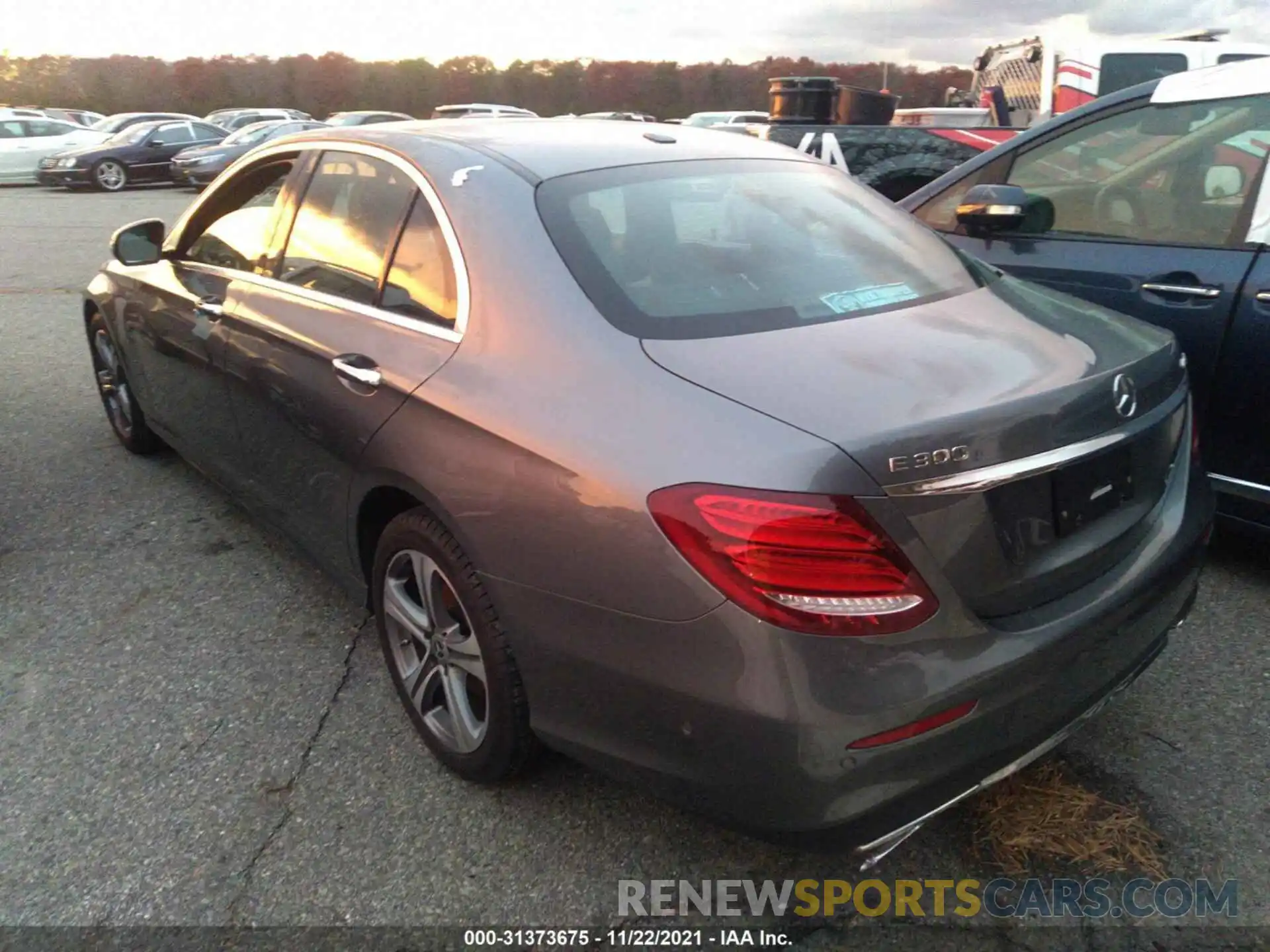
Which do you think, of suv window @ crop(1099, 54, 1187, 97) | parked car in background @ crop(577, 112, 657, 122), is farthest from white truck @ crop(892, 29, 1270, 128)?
parked car in background @ crop(577, 112, 657, 122)

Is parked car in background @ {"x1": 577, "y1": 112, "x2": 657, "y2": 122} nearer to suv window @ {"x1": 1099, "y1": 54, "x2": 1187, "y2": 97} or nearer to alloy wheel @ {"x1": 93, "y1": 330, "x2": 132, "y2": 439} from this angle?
alloy wheel @ {"x1": 93, "y1": 330, "x2": 132, "y2": 439}

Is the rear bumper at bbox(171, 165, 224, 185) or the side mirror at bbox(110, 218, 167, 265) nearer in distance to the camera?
the side mirror at bbox(110, 218, 167, 265)

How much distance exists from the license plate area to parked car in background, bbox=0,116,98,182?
995 inches

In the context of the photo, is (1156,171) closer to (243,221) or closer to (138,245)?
(243,221)

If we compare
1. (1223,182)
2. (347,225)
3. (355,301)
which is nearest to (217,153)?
(347,225)

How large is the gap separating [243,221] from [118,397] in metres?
1.79

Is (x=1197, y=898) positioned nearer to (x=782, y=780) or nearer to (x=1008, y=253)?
(x=782, y=780)

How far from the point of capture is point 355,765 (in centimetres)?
265

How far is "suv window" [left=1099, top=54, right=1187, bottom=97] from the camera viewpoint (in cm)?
1030

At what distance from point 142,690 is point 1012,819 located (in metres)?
2.43

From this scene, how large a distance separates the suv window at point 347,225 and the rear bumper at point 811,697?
113 centimetres

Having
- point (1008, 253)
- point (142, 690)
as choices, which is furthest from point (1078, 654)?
point (142, 690)

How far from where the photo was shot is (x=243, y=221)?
3541mm

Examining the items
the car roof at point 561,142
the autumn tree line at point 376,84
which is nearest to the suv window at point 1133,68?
the car roof at point 561,142
